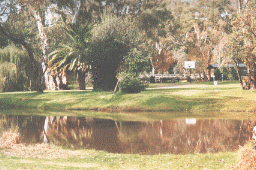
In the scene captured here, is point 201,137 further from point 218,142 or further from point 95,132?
point 95,132

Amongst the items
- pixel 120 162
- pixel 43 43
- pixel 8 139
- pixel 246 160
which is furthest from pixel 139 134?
pixel 43 43

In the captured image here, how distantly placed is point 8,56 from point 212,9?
1341 inches

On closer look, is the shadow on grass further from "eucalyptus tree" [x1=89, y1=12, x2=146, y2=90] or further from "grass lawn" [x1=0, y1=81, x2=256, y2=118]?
"eucalyptus tree" [x1=89, y1=12, x2=146, y2=90]

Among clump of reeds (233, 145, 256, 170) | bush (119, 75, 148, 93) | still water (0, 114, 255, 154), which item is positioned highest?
bush (119, 75, 148, 93)

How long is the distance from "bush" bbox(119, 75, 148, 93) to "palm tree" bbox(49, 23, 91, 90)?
5.97 m

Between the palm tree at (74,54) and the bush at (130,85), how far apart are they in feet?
19.6

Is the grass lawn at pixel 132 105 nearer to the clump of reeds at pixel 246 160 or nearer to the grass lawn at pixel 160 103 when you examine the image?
the grass lawn at pixel 160 103

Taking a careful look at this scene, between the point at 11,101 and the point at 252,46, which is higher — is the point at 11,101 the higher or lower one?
the lower one

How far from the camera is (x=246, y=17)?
74.0 feet

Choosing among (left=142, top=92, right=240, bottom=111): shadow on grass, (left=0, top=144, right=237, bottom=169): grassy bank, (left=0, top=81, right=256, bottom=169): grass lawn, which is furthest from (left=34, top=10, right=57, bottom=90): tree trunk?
(left=0, top=144, right=237, bottom=169): grassy bank

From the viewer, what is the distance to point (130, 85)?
24.1m

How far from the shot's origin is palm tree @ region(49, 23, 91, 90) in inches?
1153

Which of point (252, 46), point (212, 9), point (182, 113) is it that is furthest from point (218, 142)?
point (212, 9)

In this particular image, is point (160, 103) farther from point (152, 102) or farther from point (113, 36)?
point (113, 36)
